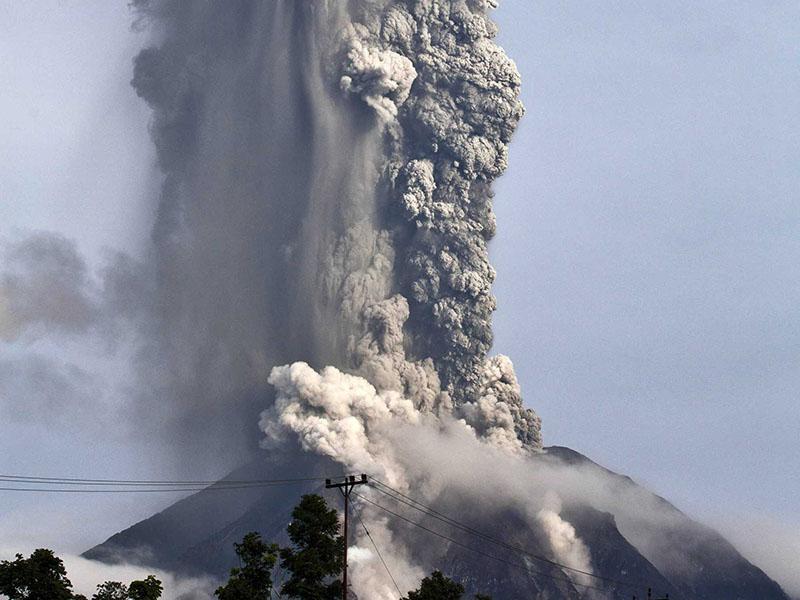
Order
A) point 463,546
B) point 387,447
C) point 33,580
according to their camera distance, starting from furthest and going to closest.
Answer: point 463,546, point 387,447, point 33,580

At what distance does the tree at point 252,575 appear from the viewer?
278 feet

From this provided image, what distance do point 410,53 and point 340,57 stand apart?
6835 mm

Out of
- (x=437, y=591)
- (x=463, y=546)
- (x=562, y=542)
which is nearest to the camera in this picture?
(x=437, y=591)

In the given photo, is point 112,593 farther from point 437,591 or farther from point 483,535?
point 483,535

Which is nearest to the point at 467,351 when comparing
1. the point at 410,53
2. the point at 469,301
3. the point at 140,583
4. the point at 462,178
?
the point at 469,301

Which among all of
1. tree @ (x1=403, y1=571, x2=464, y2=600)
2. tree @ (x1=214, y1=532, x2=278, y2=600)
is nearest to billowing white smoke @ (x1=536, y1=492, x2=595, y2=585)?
tree @ (x1=403, y1=571, x2=464, y2=600)

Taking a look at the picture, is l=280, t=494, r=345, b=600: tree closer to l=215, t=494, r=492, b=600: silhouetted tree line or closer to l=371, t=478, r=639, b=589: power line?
l=215, t=494, r=492, b=600: silhouetted tree line

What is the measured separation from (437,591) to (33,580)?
2139 cm

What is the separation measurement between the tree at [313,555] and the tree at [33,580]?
1162 centimetres

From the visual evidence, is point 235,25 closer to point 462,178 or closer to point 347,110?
point 347,110

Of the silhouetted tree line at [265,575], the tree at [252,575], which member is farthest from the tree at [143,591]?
the tree at [252,575]

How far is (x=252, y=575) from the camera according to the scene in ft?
284

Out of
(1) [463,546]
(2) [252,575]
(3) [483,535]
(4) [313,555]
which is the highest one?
(3) [483,535]

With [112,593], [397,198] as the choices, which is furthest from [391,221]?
[112,593]
